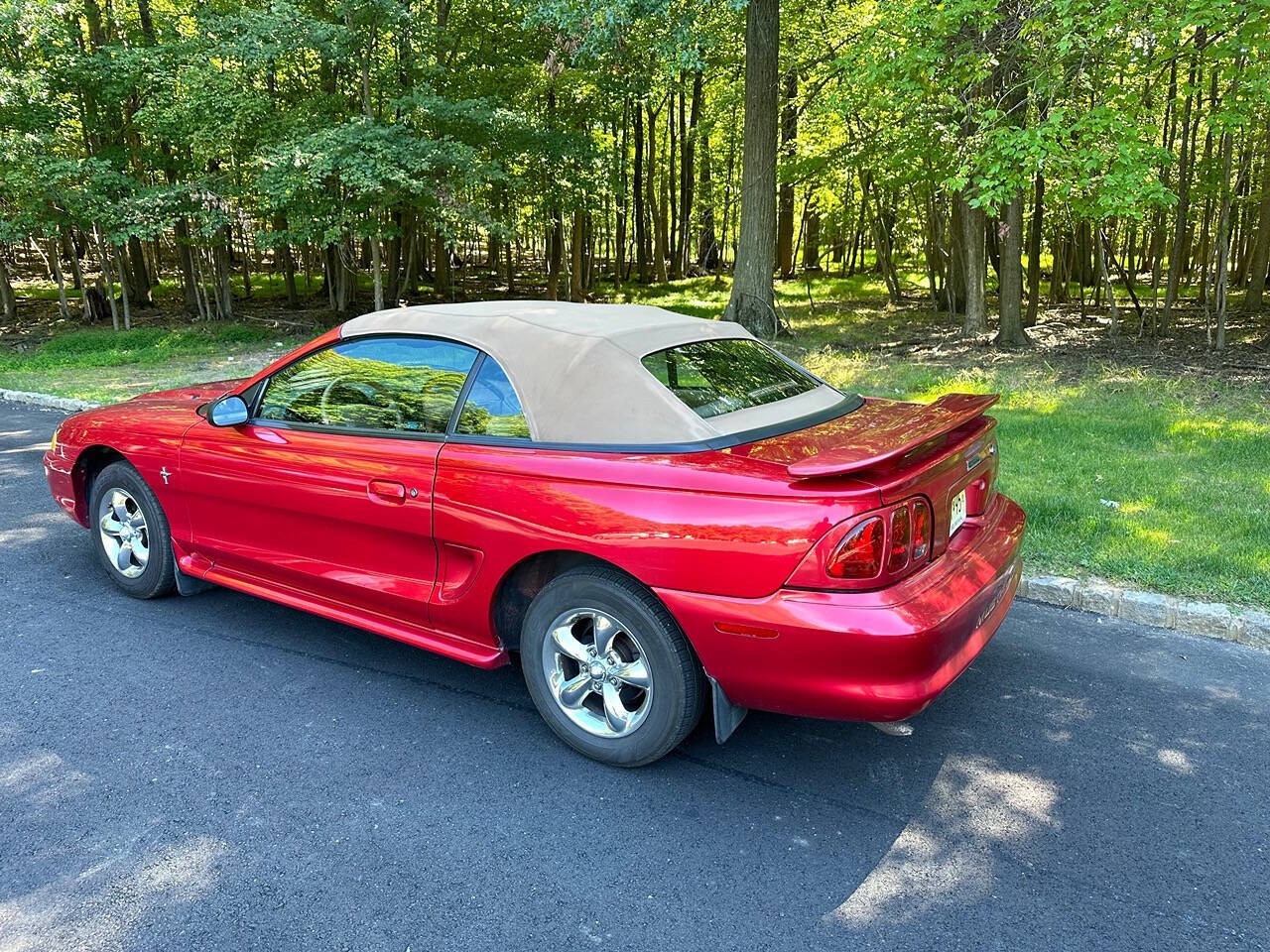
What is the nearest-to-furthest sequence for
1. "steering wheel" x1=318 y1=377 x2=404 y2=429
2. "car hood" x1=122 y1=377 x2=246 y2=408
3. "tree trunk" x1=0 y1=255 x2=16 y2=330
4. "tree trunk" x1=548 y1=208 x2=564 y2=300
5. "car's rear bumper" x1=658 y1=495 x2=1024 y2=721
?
"car's rear bumper" x1=658 y1=495 x2=1024 y2=721, "steering wheel" x1=318 y1=377 x2=404 y2=429, "car hood" x1=122 y1=377 x2=246 y2=408, "tree trunk" x1=0 y1=255 x2=16 y2=330, "tree trunk" x1=548 y1=208 x2=564 y2=300

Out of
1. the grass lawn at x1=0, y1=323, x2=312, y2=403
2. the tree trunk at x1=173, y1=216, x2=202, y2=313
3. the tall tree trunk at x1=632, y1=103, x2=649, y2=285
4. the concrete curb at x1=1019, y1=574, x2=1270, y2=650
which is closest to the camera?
the concrete curb at x1=1019, y1=574, x2=1270, y2=650

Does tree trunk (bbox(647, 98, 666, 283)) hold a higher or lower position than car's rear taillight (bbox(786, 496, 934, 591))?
higher

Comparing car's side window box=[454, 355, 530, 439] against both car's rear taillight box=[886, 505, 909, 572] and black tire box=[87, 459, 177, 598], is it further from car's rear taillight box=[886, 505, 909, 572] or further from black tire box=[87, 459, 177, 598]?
black tire box=[87, 459, 177, 598]

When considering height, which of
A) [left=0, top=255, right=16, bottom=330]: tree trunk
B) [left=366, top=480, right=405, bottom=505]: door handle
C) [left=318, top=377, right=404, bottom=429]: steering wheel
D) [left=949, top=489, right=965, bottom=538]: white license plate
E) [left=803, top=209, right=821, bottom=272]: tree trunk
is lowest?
[left=949, top=489, right=965, bottom=538]: white license plate

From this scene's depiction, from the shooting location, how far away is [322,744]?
→ 3.21 metres

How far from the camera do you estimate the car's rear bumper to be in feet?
8.47

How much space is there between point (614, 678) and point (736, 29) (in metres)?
16.9

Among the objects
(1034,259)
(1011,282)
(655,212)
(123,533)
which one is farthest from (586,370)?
(655,212)

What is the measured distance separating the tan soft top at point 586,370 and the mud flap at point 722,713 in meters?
0.87

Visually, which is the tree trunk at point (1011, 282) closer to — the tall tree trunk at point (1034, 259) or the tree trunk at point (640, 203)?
the tall tree trunk at point (1034, 259)

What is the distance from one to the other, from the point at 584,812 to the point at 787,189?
2418 cm

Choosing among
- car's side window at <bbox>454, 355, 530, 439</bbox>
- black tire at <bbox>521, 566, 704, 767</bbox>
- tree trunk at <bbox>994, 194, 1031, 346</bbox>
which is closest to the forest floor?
tree trunk at <bbox>994, 194, 1031, 346</bbox>

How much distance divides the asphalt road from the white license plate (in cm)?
84

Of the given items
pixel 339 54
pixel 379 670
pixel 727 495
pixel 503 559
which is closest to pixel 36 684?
pixel 379 670
